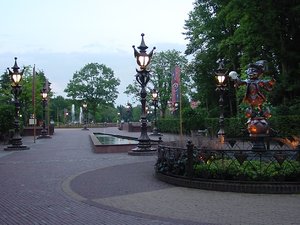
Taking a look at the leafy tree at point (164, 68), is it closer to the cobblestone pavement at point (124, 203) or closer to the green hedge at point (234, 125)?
the green hedge at point (234, 125)

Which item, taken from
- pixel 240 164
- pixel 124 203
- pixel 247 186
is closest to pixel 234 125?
pixel 240 164

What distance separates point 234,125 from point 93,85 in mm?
73916

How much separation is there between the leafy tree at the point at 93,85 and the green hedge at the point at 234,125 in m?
54.3

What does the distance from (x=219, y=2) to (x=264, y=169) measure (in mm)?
35083

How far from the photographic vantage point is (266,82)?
15.9 metres

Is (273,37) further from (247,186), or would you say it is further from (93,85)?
(93,85)

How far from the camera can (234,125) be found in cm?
3434

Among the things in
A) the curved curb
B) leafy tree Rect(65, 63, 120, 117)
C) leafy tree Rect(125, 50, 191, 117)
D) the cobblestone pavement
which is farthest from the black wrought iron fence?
leafy tree Rect(65, 63, 120, 117)

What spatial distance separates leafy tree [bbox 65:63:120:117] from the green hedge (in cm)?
5425

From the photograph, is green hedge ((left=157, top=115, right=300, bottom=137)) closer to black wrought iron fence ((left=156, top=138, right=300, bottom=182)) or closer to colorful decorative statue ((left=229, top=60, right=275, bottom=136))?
colorful decorative statue ((left=229, top=60, right=275, bottom=136))

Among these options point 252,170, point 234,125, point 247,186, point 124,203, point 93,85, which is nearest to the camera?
point 124,203

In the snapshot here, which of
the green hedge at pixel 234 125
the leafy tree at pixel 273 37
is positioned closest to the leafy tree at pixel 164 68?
the green hedge at pixel 234 125

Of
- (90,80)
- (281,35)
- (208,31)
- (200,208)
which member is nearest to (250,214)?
(200,208)

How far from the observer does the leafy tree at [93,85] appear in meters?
104
